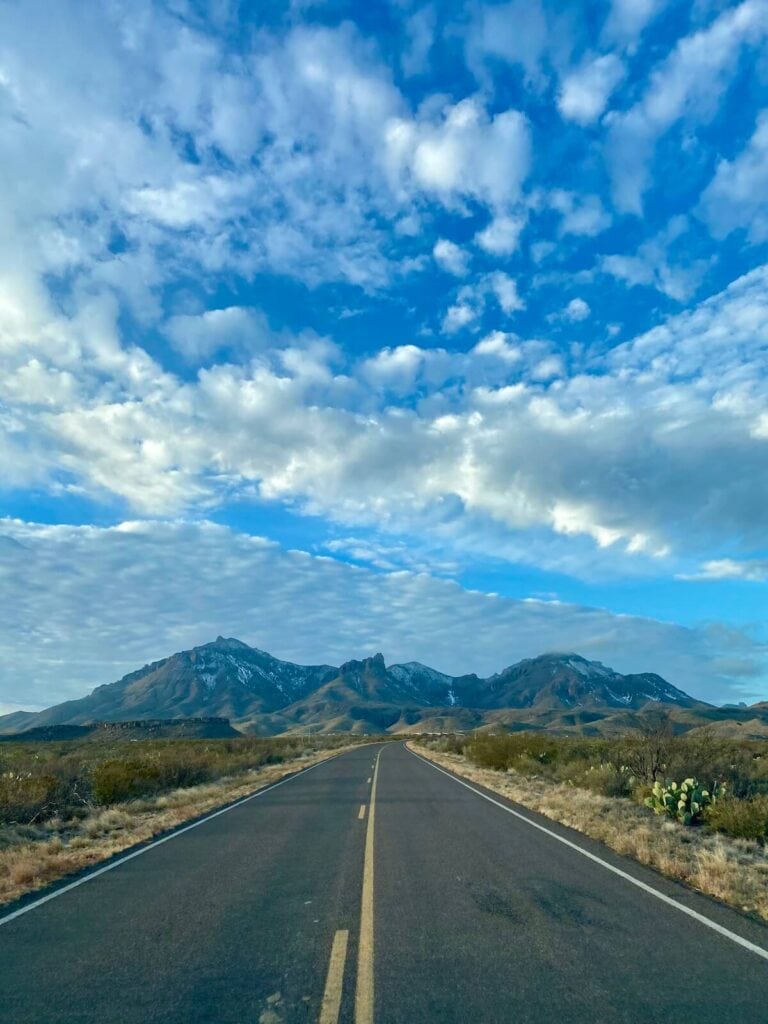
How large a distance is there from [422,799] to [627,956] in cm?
1536

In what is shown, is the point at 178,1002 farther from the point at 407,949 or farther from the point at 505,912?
the point at 505,912

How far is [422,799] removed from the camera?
21.1m

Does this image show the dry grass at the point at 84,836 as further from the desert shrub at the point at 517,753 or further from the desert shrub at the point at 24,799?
the desert shrub at the point at 517,753

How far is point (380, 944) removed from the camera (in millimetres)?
6910

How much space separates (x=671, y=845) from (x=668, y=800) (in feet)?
15.4

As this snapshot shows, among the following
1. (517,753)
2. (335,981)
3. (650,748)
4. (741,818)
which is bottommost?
(335,981)

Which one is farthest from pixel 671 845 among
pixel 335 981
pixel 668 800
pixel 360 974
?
pixel 335 981

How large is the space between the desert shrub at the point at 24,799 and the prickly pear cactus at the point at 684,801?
15.8 meters

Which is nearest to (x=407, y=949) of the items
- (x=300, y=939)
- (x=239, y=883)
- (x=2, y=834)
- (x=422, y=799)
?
(x=300, y=939)

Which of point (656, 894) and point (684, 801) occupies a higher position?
point (684, 801)

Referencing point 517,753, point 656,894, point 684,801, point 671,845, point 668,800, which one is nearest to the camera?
point 656,894

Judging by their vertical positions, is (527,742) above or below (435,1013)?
above

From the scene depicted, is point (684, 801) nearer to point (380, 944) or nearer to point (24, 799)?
point (380, 944)

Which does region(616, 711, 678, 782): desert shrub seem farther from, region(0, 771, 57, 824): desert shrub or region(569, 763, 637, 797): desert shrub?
region(0, 771, 57, 824): desert shrub
